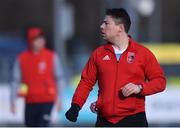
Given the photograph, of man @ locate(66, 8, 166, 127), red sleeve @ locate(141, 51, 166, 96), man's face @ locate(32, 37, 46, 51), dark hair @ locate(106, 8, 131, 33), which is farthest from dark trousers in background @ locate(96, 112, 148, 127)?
man's face @ locate(32, 37, 46, 51)

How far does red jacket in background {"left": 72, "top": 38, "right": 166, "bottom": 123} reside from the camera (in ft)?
26.3

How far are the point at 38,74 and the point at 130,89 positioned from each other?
4864mm

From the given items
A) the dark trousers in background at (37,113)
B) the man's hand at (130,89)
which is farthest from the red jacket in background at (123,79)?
the dark trousers in background at (37,113)

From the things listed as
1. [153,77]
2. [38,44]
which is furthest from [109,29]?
[38,44]

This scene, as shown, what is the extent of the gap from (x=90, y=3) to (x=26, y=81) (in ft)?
124

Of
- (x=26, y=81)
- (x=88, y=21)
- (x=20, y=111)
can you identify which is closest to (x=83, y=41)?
(x=88, y=21)

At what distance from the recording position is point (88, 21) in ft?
164

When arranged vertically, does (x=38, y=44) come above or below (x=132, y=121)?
below

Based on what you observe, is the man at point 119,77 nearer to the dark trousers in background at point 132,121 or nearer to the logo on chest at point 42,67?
the dark trousers in background at point 132,121

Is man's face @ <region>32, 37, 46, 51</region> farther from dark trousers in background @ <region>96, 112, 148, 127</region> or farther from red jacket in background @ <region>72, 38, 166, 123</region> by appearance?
dark trousers in background @ <region>96, 112, 148, 127</region>

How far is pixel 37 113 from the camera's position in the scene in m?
12.5

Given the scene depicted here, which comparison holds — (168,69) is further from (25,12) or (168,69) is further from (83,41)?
(25,12)

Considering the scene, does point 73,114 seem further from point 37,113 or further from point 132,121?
point 37,113

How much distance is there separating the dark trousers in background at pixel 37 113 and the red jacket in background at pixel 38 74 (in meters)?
0.07
